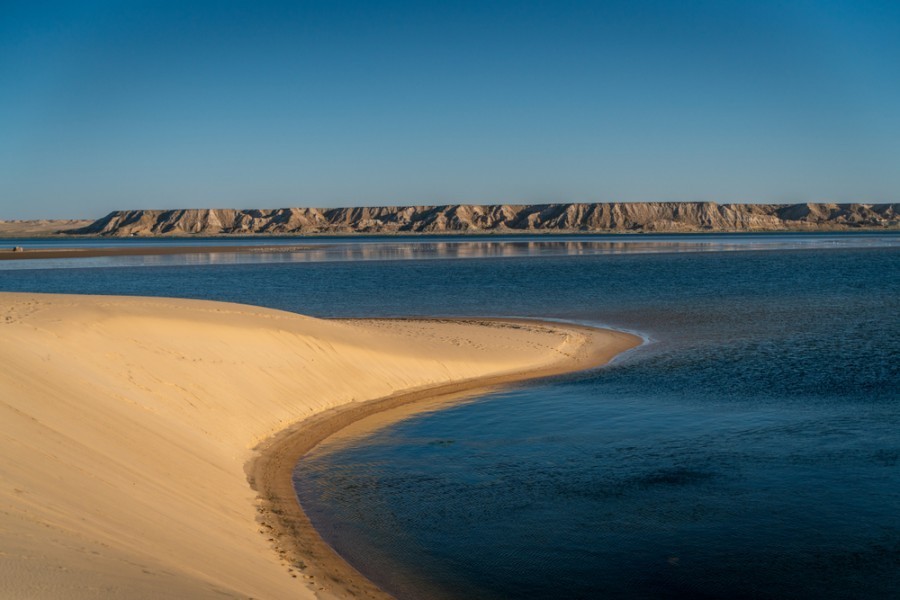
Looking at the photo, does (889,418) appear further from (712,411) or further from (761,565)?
(761,565)

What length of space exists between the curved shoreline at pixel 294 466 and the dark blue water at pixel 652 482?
32cm

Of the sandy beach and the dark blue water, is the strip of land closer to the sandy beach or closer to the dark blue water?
the sandy beach

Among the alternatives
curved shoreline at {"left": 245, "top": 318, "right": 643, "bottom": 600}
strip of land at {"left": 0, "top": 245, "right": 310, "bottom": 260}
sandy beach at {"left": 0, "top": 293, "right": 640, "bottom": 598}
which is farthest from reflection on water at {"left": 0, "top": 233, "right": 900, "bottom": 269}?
curved shoreline at {"left": 245, "top": 318, "right": 643, "bottom": 600}

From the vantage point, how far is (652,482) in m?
10.9

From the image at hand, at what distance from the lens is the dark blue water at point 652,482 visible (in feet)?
27.0

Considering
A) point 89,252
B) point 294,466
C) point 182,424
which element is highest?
point 89,252

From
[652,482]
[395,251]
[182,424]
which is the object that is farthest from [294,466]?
[395,251]

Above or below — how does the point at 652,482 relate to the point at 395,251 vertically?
below

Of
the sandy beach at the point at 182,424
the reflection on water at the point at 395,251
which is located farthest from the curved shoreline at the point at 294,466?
the reflection on water at the point at 395,251

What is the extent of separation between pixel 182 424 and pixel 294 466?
1.82 m

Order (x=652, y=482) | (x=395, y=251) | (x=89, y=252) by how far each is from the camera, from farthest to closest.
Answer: (x=395, y=251), (x=89, y=252), (x=652, y=482)

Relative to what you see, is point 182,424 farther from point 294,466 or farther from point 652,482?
point 652,482

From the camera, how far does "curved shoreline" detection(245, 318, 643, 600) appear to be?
26.5 feet

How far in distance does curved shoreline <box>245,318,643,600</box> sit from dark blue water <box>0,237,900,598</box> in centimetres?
32
